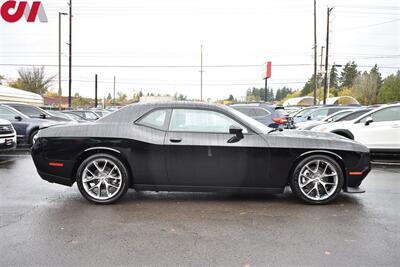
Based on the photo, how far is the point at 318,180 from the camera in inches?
182

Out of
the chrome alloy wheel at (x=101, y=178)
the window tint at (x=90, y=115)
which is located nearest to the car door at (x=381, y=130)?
the chrome alloy wheel at (x=101, y=178)

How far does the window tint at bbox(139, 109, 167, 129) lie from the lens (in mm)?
4684

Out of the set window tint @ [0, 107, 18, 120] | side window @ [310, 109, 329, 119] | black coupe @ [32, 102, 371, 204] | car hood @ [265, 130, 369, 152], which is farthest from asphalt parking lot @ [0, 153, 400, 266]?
side window @ [310, 109, 329, 119]

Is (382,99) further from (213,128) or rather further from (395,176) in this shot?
(213,128)

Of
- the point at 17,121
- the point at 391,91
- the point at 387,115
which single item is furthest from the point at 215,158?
the point at 391,91

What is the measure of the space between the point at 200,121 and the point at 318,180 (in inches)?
77.4

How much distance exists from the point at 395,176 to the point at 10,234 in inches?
279

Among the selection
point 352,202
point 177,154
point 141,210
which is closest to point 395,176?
point 352,202

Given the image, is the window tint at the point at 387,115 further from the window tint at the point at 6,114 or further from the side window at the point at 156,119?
the window tint at the point at 6,114

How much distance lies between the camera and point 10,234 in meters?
3.56

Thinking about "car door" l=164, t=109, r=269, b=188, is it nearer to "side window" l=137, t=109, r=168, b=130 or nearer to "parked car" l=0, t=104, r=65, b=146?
"side window" l=137, t=109, r=168, b=130

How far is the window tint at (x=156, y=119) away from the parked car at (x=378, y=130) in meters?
5.87

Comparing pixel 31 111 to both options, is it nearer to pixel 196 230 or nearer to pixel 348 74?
pixel 196 230

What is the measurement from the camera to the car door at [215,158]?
452 cm
